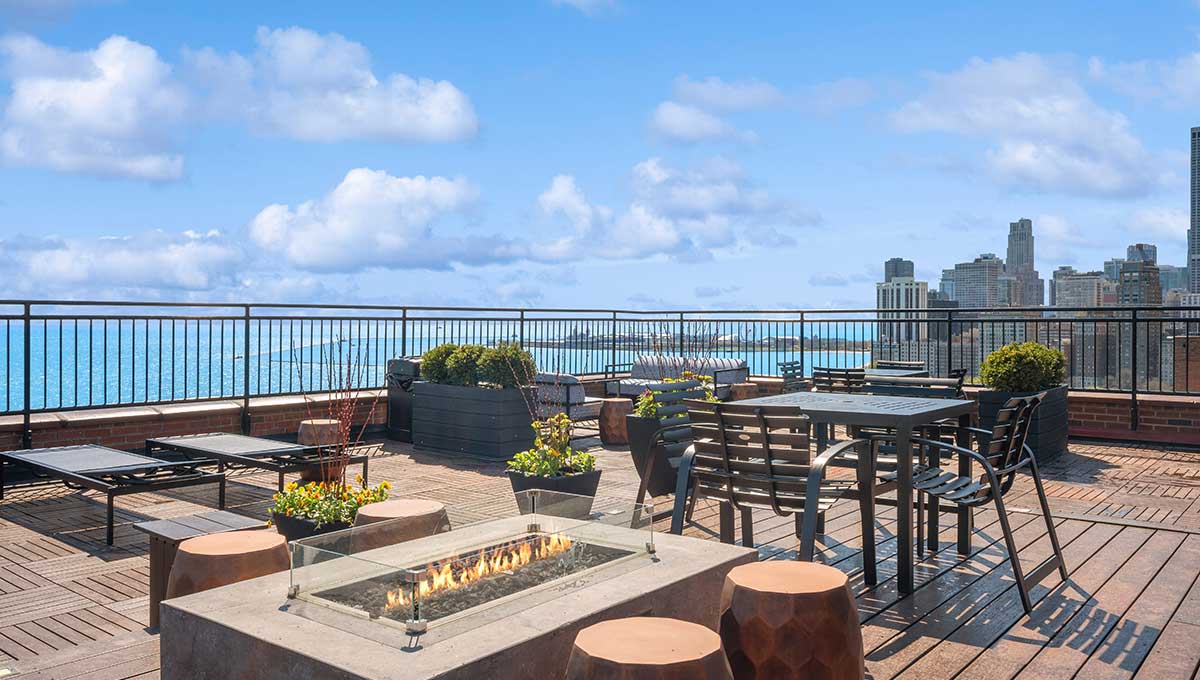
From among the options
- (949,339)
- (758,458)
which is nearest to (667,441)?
(758,458)

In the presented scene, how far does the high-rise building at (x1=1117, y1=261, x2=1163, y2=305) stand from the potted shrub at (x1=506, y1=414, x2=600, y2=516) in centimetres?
2102

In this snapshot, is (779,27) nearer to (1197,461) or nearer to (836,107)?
(836,107)

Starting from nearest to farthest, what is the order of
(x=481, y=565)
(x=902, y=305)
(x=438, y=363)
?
(x=481, y=565) < (x=438, y=363) < (x=902, y=305)

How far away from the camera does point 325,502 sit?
3791mm

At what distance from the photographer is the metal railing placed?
24.8 feet

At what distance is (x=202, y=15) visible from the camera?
8.47 m

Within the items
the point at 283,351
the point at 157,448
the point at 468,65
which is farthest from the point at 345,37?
the point at 157,448

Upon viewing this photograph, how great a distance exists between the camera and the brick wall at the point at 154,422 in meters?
6.95

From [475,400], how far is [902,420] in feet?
15.7

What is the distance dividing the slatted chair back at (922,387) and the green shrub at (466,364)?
349 centimetres

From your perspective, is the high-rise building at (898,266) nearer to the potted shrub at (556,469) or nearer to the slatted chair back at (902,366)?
the slatted chair back at (902,366)

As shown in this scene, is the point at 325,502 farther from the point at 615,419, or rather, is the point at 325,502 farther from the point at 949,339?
the point at 949,339

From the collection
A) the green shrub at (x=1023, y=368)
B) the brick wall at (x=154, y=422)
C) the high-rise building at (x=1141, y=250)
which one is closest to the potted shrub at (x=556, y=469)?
the brick wall at (x=154, y=422)

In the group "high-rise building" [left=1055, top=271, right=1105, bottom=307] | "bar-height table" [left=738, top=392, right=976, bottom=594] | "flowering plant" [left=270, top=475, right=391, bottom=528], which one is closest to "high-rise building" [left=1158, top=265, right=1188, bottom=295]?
"high-rise building" [left=1055, top=271, right=1105, bottom=307]
